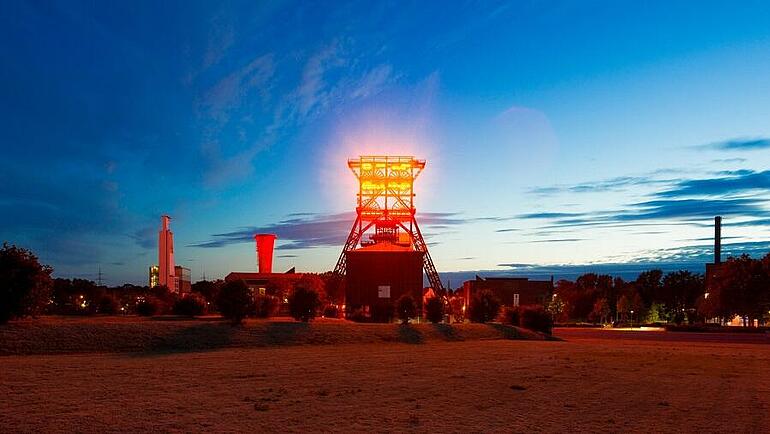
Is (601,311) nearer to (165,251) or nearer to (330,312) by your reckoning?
(330,312)

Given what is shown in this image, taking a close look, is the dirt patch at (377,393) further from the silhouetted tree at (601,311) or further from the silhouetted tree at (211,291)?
the silhouetted tree at (601,311)

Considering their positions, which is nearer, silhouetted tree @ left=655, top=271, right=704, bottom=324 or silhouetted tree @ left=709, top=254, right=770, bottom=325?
silhouetted tree @ left=709, top=254, right=770, bottom=325

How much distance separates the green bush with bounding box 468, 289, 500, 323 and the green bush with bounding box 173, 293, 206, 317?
58.0 feet

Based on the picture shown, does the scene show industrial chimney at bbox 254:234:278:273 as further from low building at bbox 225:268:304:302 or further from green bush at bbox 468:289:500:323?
green bush at bbox 468:289:500:323

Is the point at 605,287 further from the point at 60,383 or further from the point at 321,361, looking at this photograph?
the point at 60,383

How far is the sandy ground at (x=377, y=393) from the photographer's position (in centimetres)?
1194

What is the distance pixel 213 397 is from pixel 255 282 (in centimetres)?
7477

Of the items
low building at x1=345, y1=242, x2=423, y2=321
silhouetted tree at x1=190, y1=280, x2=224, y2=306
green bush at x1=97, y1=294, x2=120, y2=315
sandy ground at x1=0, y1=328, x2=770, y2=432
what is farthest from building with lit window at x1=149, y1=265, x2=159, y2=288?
sandy ground at x1=0, y1=328, x2=770, y2=432

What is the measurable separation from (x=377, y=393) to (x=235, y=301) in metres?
18.4

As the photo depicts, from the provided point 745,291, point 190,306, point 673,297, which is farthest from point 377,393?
point 673,297

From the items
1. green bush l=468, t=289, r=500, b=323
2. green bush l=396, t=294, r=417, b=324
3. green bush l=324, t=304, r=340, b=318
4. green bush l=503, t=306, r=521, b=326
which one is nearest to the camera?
green bush l=396, t=294, r=417, b=324

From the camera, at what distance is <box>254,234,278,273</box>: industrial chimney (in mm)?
82306

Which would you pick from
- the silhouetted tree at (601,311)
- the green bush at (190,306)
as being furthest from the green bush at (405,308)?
the silhouetted tree at (601,311)

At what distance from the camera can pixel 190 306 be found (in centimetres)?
3762
